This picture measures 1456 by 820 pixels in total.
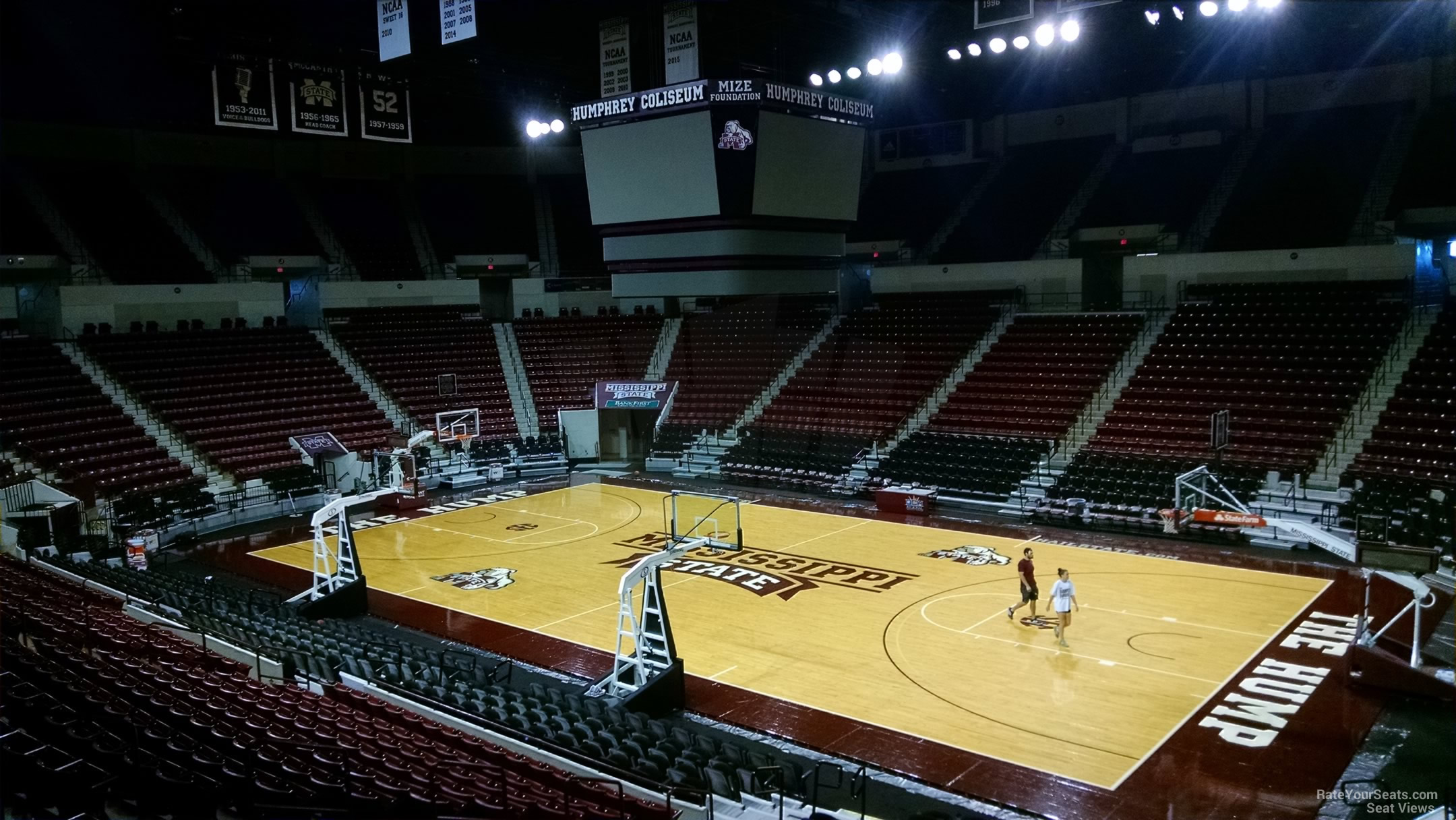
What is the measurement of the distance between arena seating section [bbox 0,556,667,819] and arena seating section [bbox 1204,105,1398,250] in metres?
27.6

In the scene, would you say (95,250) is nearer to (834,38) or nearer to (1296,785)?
(834,38)

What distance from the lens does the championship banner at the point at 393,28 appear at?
17406 millimetres

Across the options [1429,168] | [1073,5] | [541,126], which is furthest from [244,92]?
[1429,168]

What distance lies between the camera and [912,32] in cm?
2027

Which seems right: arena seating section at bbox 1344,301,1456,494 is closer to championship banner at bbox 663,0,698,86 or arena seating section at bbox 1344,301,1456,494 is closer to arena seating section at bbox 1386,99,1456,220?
arena seating section at bbox 1386,99,1456,220

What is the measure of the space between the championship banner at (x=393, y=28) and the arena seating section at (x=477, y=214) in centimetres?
2175

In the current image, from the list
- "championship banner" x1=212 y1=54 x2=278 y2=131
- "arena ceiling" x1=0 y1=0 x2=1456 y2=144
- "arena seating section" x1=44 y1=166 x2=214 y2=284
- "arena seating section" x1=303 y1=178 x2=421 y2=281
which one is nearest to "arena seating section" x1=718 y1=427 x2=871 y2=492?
"arena ceiling" x1=0 y1=0 x2=1456 y2=144

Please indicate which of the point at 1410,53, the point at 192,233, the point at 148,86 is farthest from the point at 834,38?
the point at 192,233

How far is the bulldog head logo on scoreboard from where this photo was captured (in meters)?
16.1

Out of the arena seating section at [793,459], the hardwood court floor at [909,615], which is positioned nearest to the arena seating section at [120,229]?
the hardwood court floor at [909,615]

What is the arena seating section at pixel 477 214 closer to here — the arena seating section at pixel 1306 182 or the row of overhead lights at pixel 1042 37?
the row of overhead lights at pixel 1042 37

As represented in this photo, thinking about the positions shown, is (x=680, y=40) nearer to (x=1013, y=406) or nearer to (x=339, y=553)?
(x=339, y=553)

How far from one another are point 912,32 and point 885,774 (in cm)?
1465

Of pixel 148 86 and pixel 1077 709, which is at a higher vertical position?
pixel 148 86
